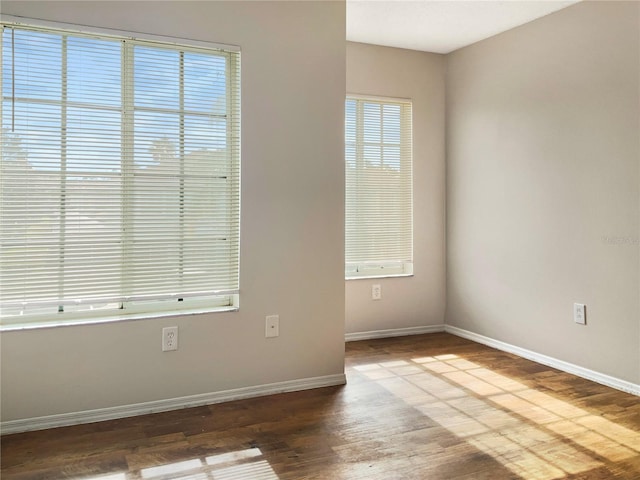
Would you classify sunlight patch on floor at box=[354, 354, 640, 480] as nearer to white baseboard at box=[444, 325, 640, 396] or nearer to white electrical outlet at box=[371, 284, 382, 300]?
white baseboard at box=[444, 325, 640, 396]

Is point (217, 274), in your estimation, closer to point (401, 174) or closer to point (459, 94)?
point (401, 174)

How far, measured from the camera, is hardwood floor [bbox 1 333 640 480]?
2.07 metres

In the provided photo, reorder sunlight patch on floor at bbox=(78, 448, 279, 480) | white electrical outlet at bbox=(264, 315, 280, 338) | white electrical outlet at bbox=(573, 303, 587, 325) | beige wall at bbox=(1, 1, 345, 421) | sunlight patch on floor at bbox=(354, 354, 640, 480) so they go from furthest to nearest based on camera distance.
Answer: white electrical outlet at bbox=(573, 303, 587, 325)
white electrical outlet at bbox=(264, 315, 280, 338)
beige wall at bbox=(1, 1, 345, 421)
sunlight patch on floor at bbox=(354, 354, 640, 480)
sunlight patch on floor at bbox=(78, 448, 279, 480)

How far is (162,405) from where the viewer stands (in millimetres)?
2688

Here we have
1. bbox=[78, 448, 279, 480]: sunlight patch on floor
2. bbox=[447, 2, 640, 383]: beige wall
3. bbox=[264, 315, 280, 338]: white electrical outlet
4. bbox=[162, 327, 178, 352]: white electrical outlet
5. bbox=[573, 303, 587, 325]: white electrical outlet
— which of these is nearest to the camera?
bbox=[78, 448, 279, 480]: sunlight patch on floor

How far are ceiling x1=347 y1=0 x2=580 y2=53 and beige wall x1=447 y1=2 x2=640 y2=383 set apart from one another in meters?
0.14

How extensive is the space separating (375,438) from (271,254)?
3.93 feet

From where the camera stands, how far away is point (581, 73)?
329cm

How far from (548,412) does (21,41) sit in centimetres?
342

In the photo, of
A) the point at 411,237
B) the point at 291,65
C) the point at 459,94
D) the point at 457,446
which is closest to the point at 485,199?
the point at 411,237

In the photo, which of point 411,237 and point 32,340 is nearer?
point 32,340

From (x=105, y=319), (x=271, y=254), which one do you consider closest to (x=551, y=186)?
(x=271, y=254)

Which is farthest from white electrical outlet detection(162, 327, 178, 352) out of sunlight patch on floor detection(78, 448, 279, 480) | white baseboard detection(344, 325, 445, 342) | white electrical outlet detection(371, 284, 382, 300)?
white electrical outlet detection(371, 284, 382, 300)

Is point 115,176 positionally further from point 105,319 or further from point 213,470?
point 213,470
